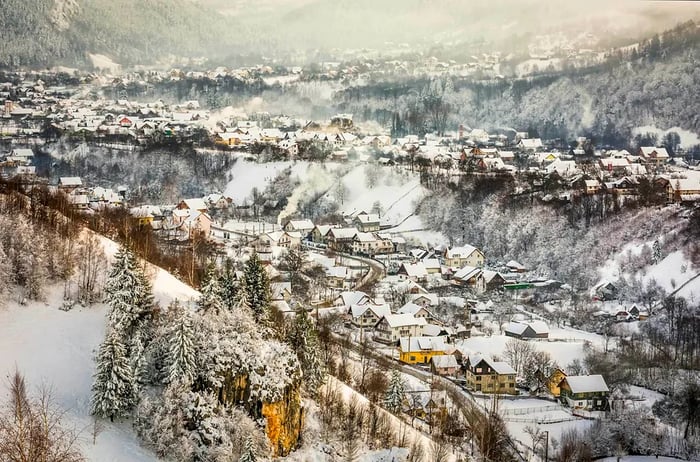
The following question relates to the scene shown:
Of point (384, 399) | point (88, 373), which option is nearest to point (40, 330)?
point (88, 373)

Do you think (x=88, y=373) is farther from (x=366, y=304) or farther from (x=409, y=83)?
(x=409, y=83)

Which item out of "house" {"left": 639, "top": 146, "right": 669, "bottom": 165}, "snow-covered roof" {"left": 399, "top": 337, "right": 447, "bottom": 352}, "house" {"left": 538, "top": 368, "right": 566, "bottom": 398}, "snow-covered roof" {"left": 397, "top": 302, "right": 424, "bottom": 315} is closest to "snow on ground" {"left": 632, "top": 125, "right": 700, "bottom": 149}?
"house" {"left": 639, "top": 146, "right": 669, "bottom": 165}

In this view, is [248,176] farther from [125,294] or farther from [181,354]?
[181,354]

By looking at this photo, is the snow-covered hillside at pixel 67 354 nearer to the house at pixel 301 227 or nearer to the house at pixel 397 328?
the house at pixel 397 328

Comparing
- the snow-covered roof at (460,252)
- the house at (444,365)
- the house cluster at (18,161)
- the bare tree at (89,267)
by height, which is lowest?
the house at (444,365)

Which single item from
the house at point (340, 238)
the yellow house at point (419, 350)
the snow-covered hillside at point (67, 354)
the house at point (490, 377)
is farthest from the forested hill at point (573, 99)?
the snow-covered hillside at point (67, 354)

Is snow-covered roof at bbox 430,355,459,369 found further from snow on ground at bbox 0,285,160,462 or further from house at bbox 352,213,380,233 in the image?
house at bbox 352,213,380,233

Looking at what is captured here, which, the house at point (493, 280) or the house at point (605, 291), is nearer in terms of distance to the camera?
the house at point (605, 291)
